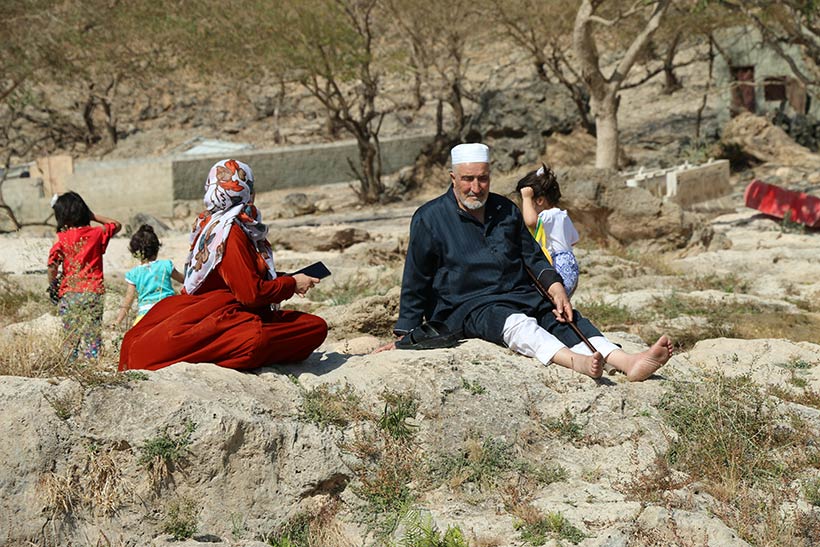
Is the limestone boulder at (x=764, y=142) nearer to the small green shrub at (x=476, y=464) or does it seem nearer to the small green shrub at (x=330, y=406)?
the small green shrub at (x=476, y=464)

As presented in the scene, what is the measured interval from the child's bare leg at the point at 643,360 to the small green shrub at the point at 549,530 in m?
1.08

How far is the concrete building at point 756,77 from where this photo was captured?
75.5 feet

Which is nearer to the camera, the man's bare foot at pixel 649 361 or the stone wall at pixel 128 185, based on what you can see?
the man's bare foot at pixel 649 361

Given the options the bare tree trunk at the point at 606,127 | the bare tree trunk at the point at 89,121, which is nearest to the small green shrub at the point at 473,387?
the bare tree trunk at the point at 606,127

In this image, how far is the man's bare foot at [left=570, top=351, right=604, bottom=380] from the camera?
457 cm

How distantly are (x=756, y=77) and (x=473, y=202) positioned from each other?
2027 centimetres

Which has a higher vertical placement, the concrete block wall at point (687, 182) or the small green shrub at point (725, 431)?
the small green shrub at point (725, 431)

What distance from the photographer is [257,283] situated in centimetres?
446

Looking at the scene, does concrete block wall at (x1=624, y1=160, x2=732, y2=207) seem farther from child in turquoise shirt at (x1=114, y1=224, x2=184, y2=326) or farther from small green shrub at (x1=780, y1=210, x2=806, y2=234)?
child in turquoise shirt at (x1=114, y1=224, x2=184, y2=326)

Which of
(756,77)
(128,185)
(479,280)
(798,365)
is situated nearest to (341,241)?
(798,365)

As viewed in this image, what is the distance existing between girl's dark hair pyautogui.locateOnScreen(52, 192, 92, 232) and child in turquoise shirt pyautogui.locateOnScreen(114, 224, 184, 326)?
0.34 meters

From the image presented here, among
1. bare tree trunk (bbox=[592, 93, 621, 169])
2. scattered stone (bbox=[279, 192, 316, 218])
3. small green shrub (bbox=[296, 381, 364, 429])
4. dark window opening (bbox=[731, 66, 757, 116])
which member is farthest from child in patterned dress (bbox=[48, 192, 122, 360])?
dark window opening (bbox=[731, 66, 757, 116])

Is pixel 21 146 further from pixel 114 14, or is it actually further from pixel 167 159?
pixel 167 159

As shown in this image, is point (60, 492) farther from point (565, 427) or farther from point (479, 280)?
point (479, 280)
